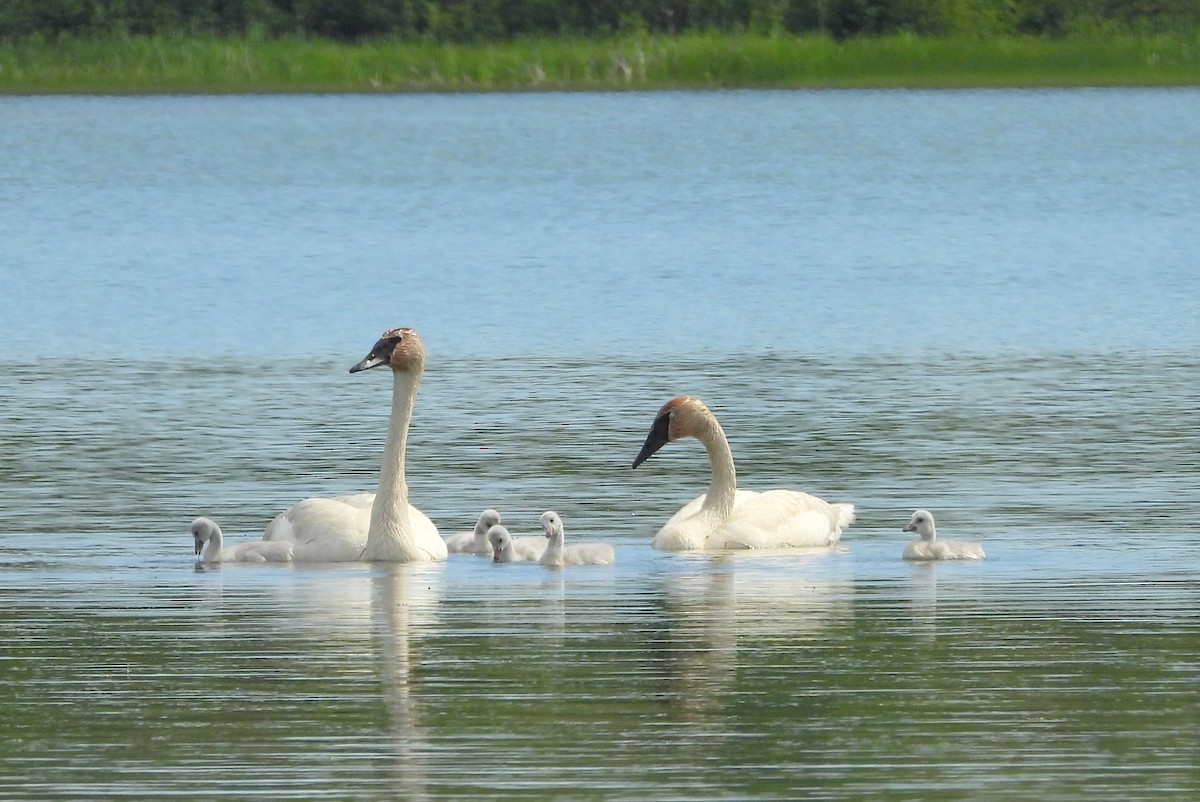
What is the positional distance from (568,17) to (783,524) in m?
55.4

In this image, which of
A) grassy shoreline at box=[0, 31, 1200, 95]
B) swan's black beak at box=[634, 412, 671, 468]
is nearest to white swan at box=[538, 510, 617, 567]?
swan's black beak at box=[634, 412, 671, 468]

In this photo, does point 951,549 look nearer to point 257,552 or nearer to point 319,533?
point 319,533

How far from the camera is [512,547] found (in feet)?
39.5

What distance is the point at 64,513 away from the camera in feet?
44.4

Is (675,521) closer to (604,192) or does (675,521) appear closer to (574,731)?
(574,731)

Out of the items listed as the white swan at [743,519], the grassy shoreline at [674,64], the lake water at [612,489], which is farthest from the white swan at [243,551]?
the grassy shoreline at [674,64]

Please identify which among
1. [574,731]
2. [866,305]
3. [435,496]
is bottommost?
[866,305]

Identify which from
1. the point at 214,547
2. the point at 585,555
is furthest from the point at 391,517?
the point at 585,555

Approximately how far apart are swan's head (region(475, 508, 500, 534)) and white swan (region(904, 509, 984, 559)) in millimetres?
1909

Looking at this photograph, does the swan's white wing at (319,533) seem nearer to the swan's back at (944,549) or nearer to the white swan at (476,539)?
the white swan at (476,539)

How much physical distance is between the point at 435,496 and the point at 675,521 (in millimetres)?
2128

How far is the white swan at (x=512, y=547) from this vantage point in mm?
11828

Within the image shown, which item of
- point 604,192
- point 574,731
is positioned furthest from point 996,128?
point 574,731

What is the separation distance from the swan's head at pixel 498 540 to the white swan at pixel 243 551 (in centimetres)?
92
